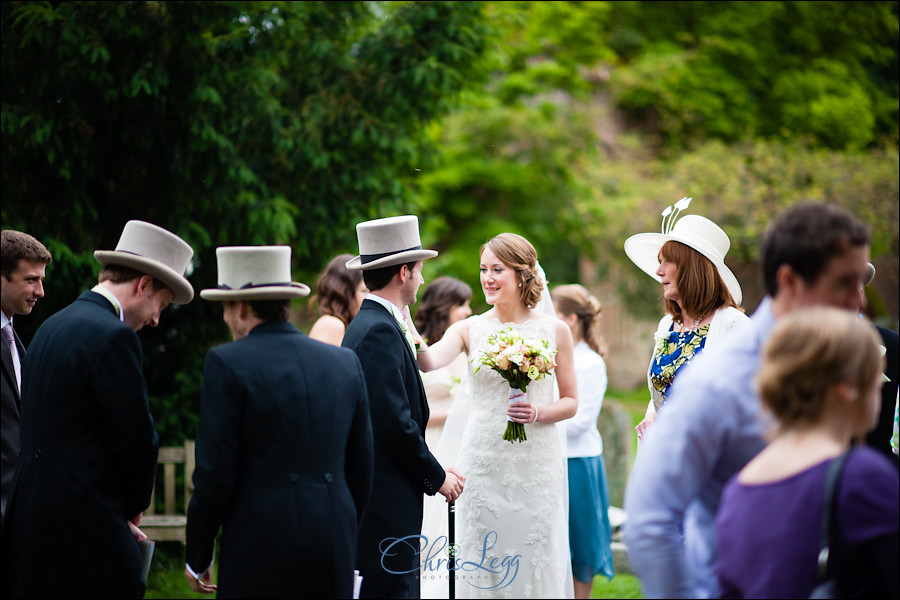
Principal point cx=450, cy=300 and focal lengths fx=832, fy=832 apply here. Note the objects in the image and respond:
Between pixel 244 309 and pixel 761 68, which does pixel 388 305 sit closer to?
pixel 244 309

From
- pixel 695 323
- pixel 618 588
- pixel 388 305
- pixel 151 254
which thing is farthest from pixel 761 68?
pixel 151 254

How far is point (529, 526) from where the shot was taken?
18.0ft

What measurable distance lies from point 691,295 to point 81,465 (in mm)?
3352

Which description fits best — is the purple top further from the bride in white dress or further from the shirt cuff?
the bride in white dress

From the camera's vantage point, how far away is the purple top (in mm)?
2215

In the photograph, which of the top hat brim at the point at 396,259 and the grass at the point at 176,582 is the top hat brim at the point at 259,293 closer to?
the top hat brim at the point at 396,259

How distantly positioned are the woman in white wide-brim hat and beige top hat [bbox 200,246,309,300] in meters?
2.34

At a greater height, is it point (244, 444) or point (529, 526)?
point (244, 444)

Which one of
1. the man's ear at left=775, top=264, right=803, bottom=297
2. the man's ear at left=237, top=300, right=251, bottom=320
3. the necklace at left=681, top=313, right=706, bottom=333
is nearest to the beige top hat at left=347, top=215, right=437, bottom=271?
the man's ear at left=237, top=300, right=251, bottom=320

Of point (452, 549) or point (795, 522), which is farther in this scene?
point (452, 549)

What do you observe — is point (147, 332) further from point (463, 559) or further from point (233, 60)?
point (463, 559)

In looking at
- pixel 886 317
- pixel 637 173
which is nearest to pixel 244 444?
pixel 886 317

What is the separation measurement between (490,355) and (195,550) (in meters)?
2.34

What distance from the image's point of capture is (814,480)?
7.45 ft
